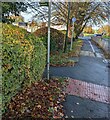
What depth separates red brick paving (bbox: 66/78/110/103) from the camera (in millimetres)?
6759

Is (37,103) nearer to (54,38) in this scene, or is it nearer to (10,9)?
(10,9)

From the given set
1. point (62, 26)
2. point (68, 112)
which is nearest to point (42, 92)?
point (68, 112)

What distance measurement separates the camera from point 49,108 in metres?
5.26

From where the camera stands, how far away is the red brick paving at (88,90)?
6.76m

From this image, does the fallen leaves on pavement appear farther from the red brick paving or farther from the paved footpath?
the red brick paving

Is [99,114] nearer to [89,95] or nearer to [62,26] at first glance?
[89,95]

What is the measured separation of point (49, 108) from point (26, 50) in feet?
4.66

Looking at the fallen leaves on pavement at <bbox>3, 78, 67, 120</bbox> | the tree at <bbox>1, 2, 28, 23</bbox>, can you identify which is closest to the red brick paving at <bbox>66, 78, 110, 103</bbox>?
the fallen leaves on pavement at <bbox>3, 78, 67, 120</bbox>

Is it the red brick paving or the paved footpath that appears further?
the red brick paving

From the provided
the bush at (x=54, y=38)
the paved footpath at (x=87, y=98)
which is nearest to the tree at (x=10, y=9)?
the paved footpath at (x=87, y=98)

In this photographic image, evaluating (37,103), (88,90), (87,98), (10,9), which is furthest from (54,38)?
(37,103)

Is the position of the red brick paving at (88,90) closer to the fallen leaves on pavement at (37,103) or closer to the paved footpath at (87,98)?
the paved footpath at (87,98)

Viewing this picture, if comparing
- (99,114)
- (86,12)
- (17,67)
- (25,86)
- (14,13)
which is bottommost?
(99,114)

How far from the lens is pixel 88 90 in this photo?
24.3ft
